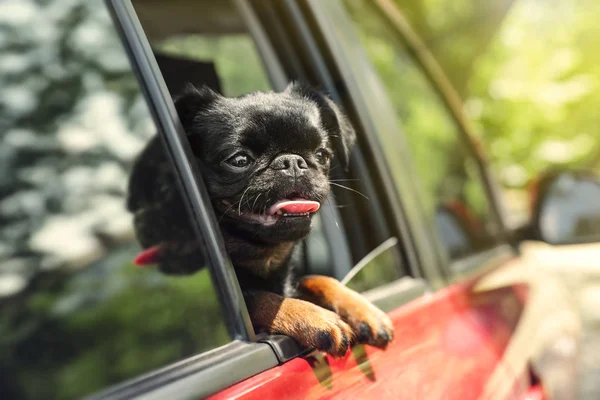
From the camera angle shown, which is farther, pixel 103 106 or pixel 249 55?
pixel 103 106

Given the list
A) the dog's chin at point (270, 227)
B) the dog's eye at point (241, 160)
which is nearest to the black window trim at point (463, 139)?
the dog's chin at point (270, 227)

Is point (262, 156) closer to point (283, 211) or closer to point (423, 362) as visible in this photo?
point (283, 211)

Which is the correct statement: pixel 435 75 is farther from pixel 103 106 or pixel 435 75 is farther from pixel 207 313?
pixel 103 106

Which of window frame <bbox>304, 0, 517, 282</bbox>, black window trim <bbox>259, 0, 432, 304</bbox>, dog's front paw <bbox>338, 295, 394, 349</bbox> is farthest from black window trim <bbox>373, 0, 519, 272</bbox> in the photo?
dog's front paw <bbox>338, 295, 394, 349</bbox>

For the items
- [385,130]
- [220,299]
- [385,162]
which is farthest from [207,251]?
[385,130]

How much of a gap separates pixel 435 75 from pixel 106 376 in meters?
2.21

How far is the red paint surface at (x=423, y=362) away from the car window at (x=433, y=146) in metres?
0.31

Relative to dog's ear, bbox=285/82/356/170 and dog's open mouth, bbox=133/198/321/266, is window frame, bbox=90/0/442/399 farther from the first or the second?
dog's ear, bbox=285/82/356/170

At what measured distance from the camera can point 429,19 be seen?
40.4 ft

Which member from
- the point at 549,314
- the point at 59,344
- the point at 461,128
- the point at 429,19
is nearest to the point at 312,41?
the point at 461,128

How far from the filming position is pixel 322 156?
4.59 feet

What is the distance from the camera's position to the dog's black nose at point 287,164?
1.29 m

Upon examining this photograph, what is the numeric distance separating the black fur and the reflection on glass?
271 centimetres

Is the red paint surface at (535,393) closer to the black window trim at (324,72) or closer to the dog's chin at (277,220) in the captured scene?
the black window trim at (324,72)
